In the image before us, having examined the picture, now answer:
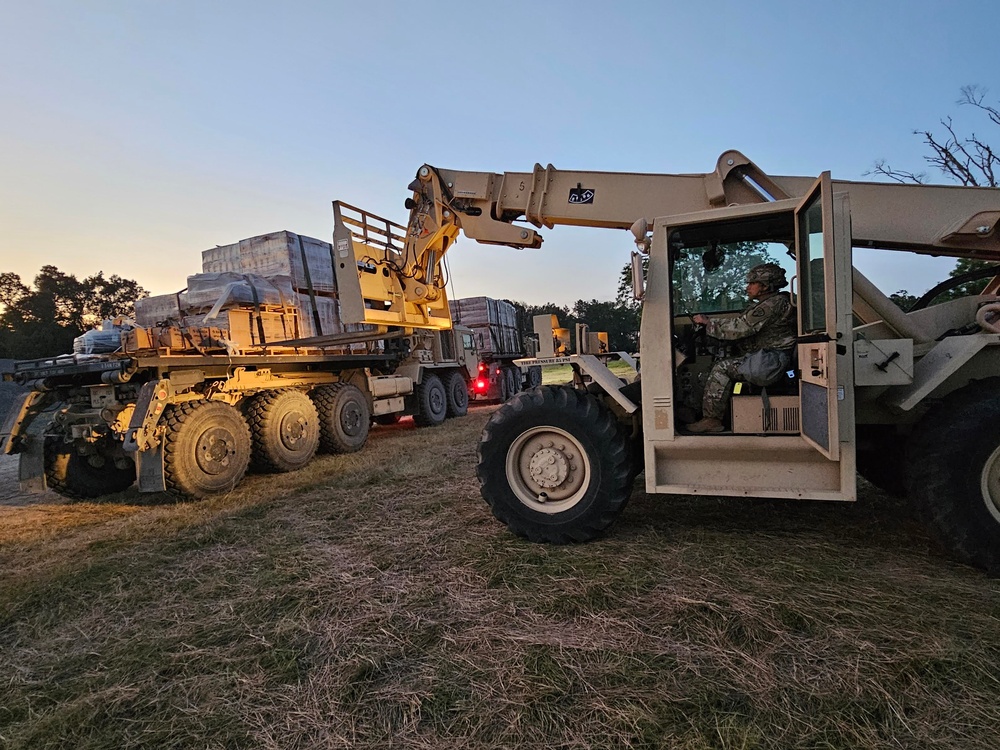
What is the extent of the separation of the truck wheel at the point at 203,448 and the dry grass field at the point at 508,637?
124cm

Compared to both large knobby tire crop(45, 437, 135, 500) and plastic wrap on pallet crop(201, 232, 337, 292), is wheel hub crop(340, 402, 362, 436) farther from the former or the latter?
large knobby tire crop(45, 437, 135, 500)

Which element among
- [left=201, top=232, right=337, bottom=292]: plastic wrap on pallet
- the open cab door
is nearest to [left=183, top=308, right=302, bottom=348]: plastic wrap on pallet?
[left=201, top=232, right=337, bottom=292]: plastic wrap on pallet

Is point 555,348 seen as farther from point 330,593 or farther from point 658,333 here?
point 330,593

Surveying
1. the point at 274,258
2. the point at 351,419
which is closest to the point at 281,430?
the point at 351,419

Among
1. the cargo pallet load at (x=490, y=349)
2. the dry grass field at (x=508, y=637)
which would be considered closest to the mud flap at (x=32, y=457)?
the dry grass field at (x=508, y=637)

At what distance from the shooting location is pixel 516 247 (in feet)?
17.7

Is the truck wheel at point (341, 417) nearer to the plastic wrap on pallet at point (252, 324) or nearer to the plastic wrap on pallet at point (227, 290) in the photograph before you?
the plastic wrap on pallet at point (252, 324)

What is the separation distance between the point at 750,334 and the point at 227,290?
657 centimetres

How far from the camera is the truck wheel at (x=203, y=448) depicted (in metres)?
5.62

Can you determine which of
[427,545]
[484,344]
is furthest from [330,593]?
[484,344]

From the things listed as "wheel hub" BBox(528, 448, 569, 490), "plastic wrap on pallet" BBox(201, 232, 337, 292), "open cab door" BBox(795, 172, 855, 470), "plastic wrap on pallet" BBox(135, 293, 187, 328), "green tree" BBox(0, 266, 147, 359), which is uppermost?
"green tree" BBox(0, 266, 147, 359)

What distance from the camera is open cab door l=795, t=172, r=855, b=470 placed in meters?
2.94

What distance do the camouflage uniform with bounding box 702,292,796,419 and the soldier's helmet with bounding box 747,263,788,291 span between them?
0.09 meters

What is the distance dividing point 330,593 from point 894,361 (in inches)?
145
